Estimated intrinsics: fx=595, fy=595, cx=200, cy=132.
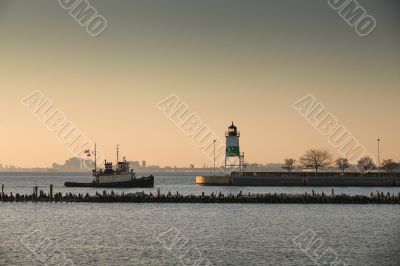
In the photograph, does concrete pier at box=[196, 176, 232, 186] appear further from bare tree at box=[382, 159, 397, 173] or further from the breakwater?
bare tree at box=[382, 159, 397, 173]

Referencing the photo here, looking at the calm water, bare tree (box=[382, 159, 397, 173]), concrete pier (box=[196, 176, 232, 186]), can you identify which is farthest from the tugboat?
bare tree (box=[382, 159, 397, 173])

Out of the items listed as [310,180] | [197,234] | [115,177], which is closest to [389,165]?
[310,180]

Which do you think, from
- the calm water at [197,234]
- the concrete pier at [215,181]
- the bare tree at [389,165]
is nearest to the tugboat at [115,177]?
the concrete pier at [215,181]

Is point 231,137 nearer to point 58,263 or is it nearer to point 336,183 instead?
point 336,183

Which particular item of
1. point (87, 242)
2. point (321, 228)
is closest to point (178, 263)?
point (87, 242)

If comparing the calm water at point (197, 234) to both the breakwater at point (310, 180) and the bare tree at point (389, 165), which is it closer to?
the breakwater at point (310, 180)

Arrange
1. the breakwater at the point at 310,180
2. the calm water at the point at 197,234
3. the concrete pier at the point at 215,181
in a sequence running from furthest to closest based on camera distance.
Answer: the concrete pier at the point at 215,181 < the breakwater at the point at 310,180 < the calm water at the point at 197,234

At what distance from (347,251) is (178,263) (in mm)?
12932

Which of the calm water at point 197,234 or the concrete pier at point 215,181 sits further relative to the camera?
the concrete pier at point 215,181

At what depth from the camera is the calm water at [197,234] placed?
132 feet

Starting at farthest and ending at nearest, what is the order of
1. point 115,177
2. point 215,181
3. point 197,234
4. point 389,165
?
point 389,165 → point 215,181 → point 115,177 → point 197,234

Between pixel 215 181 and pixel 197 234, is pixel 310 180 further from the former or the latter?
pixel 197 234

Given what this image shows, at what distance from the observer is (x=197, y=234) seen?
174 feet

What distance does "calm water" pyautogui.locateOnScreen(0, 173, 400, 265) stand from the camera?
1588 inches
